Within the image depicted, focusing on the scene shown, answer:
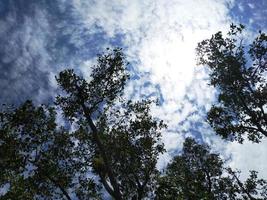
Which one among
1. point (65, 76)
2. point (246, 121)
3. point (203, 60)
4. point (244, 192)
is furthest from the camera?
point (244, 192)

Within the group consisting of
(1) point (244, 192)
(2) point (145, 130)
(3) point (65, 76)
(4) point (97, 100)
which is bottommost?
(1) point (244, 192)

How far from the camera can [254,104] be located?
103 feet

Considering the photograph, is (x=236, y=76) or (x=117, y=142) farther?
(x=236, y=76)

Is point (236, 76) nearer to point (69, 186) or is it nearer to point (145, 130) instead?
point (145, 130)

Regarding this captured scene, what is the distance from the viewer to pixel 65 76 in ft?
88.1

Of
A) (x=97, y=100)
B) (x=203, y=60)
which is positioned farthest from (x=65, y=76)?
(x=203, y=60)

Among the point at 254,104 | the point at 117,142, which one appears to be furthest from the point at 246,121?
the point at 117,142

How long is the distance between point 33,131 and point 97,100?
5460 millimetres

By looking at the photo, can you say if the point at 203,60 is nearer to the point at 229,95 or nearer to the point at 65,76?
the point at 229,95

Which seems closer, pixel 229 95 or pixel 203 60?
pixel 229 95

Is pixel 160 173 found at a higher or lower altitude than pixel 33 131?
lower

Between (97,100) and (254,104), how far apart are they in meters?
14.1

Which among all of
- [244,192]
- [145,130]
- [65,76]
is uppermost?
[65,76]

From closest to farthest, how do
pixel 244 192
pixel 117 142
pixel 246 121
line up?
pixel 117 142 < pixel 246 121 < pixel 244 192
